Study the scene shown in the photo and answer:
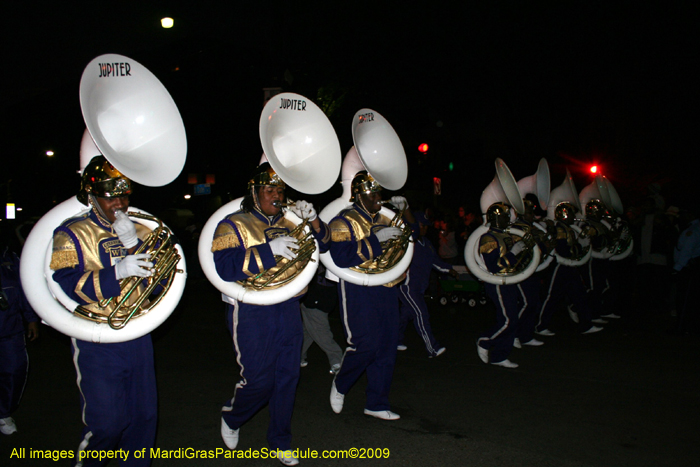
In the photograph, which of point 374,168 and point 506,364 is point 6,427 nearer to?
point 374,168

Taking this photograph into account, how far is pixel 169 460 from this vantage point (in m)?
3.67

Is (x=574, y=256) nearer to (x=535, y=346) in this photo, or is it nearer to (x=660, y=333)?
(x=535, y=346)

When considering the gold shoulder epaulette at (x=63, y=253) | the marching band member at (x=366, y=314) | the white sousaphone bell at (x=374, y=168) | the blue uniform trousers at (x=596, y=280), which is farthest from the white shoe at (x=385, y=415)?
the blue uniform trousers at (x=596, y=280)

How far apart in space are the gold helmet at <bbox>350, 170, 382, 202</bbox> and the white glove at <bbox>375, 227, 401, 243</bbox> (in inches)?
16.1

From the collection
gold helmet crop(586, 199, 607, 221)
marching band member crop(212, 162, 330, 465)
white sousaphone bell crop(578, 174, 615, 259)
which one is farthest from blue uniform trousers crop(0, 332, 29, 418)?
gold helmet crop(586, 199, 607, 221)

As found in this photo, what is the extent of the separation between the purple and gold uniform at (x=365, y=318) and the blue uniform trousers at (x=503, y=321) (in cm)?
192

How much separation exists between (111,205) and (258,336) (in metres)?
1.28

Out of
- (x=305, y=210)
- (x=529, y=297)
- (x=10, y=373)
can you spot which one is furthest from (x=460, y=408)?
(x=10, y=373)

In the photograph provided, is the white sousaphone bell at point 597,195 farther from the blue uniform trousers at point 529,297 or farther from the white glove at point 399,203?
the white glove at point 399,203

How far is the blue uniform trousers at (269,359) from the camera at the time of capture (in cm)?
351

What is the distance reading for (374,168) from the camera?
440cm

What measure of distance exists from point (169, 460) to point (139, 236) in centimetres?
171

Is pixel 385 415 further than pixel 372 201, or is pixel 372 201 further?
pixel 372 201

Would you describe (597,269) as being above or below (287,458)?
above
